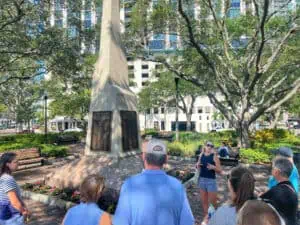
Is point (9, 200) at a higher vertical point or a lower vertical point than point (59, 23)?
lower

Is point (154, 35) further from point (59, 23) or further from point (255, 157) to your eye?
point (255, 157)

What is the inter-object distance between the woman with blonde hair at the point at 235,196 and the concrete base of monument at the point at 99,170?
619 centimetres

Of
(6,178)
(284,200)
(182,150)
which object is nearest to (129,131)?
(6,178)

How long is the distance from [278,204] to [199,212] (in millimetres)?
4562

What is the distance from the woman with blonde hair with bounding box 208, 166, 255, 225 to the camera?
2.77m

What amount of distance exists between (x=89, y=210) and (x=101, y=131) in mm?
7642

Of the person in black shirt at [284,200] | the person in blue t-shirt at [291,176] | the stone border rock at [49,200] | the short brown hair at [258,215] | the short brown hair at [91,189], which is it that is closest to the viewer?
the short brown hair at [258,215]

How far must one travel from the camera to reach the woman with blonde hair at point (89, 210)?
2.93 meters

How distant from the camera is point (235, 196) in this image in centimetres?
299

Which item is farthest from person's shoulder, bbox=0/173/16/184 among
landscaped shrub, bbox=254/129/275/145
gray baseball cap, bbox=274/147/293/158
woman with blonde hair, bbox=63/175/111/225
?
landscaped shrub, bbox=254/129/275/145

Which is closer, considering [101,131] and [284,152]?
[284,152]

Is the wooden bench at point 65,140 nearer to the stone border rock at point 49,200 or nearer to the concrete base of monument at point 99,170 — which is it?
the concrete base of monument at point 99,170

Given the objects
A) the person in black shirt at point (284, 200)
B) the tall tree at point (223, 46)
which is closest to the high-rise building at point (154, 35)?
the tall tree at point (223, 46)

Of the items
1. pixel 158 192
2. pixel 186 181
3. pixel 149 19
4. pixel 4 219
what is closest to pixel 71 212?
pixel 158 192
